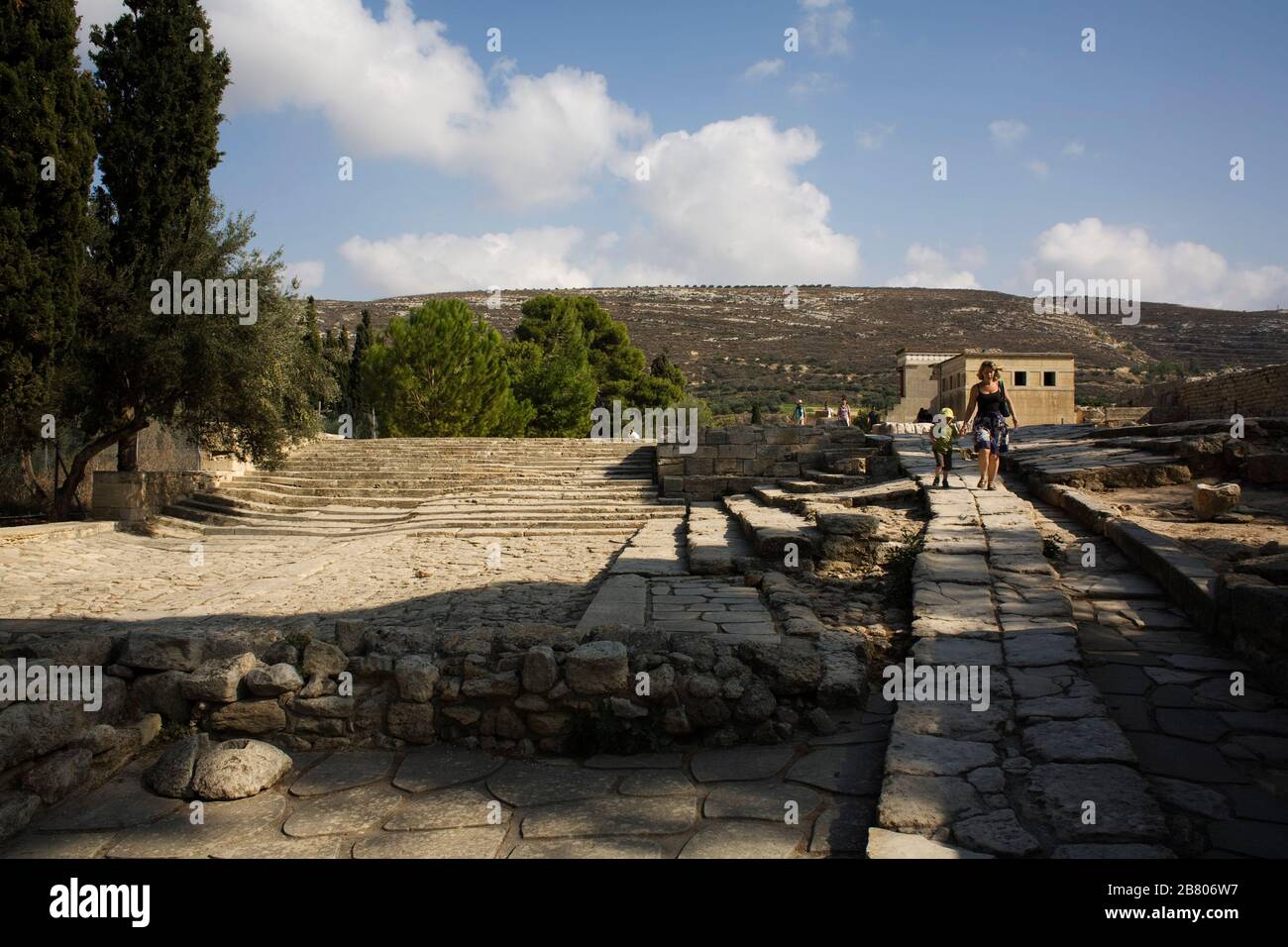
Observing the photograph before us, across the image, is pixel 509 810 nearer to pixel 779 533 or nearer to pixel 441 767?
pixel 441 767

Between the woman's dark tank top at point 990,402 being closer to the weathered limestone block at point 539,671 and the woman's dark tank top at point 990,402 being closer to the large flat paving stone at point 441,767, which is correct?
the weathered limestone block at point 539,671

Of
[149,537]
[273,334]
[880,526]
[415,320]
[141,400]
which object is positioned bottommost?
[149,537]

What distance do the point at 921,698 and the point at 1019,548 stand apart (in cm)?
288

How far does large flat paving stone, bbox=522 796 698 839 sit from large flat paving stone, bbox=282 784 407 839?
1.90 feet

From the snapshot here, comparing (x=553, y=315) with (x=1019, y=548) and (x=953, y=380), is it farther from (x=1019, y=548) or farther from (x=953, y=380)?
(x=1019, y=548)

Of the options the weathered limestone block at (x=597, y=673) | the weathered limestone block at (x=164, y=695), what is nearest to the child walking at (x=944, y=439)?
the weathered limestone block at (x=597, y=673)

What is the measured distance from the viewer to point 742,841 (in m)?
2.82

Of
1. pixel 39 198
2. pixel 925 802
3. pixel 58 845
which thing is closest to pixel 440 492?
pixel 39 198

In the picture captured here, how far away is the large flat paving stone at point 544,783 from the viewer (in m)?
3.27

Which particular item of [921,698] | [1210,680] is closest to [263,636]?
[921,698]

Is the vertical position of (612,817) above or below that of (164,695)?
below

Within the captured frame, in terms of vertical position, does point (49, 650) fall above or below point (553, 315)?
below

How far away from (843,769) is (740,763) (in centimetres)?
42

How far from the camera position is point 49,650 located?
379 centimetres
